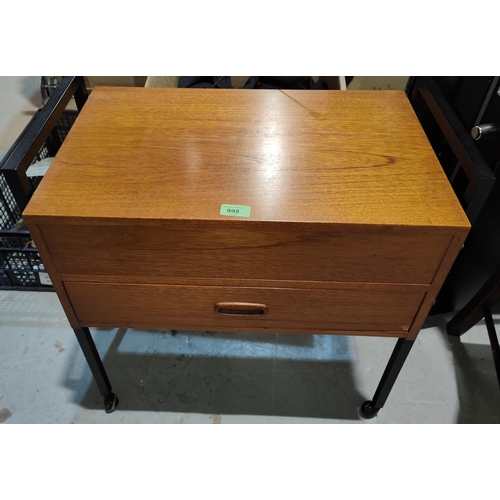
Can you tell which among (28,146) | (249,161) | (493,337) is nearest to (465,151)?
(249,161)

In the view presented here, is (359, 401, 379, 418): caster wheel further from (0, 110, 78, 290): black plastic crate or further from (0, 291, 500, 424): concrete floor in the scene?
(0, 110, 78, 290): black plastic crate

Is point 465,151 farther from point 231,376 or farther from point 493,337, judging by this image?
point 231,376

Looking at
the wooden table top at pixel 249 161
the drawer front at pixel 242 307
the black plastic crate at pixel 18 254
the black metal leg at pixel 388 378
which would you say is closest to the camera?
the wooden table top at pixel 249 161

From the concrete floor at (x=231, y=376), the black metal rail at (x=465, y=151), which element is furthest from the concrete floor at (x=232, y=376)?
the black metal rail at (x=465, y=151)

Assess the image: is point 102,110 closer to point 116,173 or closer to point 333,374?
point 116,173

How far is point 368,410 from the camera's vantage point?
1164mm

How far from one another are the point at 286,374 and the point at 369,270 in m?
0.58

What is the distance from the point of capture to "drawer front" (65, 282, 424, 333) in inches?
33.8

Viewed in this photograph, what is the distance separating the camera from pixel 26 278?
1.42m

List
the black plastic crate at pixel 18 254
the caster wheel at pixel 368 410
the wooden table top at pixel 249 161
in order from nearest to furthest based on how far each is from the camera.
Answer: the wooden table top at pixel 249 161
the caster wheel at pixel 368 410
the black plastic crate at pixel 18 254

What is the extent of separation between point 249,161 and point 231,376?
68cm

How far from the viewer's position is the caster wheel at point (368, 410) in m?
1.16

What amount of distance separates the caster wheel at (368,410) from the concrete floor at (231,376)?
0.05ft

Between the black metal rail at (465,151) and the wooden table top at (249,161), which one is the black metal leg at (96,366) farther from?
the black metal rail at (465,151)
